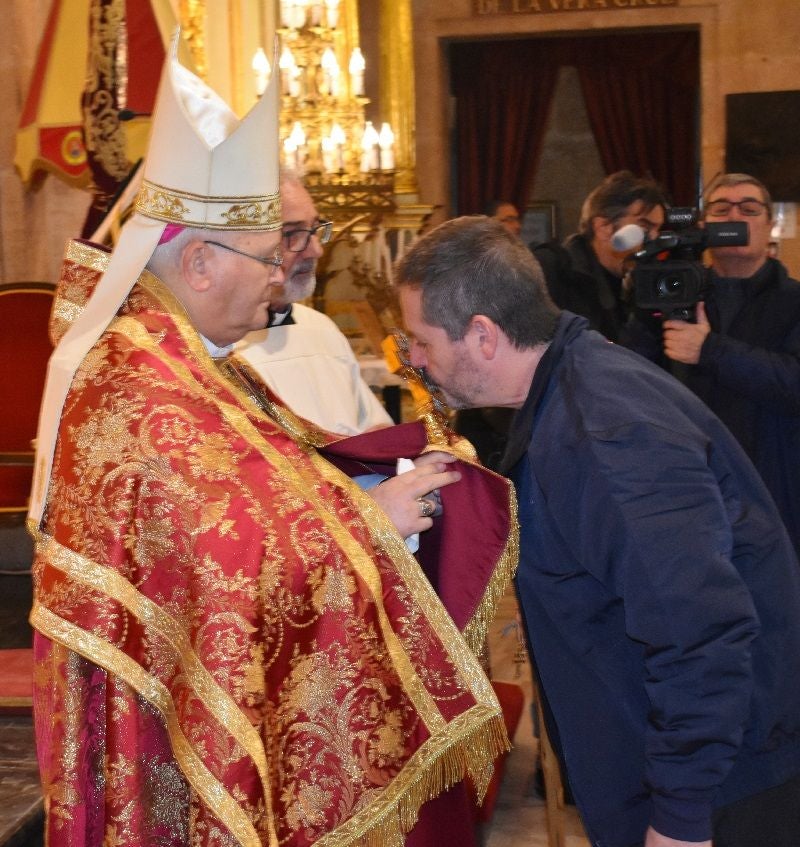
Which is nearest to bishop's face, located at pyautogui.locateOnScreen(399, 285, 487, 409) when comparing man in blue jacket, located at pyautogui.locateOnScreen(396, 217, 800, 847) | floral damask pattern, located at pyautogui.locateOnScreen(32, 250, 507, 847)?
man in blue jacket, located at pyautogui.locateOnScreen(396, 217, 800, 847)

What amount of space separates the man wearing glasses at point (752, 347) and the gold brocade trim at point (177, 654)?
1892mm

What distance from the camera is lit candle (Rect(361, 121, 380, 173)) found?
20.7ft

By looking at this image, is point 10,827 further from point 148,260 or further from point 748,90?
point 748,90

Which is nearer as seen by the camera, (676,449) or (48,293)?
(676,449)

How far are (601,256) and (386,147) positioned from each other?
2989mm

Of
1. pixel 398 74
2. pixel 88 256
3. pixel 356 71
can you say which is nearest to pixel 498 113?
pixel 398 74

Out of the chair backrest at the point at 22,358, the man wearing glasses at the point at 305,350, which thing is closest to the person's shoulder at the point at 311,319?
the man wearing glasses at the point at 305,350

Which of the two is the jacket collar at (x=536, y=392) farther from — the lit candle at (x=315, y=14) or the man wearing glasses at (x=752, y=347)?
the lit candle at (x=315, y=14)

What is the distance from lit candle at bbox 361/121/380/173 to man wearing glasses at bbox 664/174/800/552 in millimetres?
3175

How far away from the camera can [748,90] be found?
776cm

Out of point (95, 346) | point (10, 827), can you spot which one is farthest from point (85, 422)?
point (10, 827)

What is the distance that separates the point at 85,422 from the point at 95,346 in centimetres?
14

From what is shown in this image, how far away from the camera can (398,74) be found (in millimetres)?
7727

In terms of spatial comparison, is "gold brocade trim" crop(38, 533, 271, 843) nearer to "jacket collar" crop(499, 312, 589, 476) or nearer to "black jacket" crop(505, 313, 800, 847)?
"black jacket" crop(505, 313, 800, 847)
